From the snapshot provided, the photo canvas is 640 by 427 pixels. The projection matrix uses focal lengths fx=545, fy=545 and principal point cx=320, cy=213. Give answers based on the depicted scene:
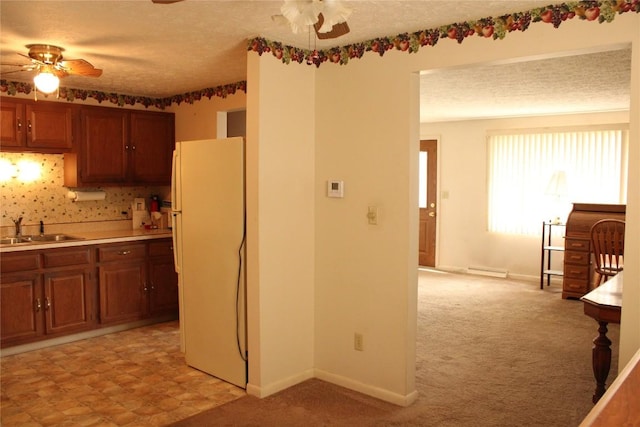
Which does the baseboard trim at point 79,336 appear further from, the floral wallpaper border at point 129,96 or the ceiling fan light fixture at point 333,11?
the ceiling fan light fixture at point 333,11

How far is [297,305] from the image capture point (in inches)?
149

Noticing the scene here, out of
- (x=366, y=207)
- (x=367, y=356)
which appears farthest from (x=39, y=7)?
(x=367, y=356)

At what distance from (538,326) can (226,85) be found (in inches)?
147

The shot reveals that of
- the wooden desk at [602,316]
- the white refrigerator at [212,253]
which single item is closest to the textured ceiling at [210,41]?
the white refrigerator at [212,253]

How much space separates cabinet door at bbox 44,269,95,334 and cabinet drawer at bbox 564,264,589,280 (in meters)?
5.17

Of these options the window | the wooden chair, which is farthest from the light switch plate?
the window

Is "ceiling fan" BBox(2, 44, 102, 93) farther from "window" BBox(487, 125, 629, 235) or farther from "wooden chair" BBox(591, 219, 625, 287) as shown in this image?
"window" BBox(487, 125, 629, 235)

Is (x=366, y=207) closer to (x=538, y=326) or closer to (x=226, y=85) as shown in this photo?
(x=226, y=85)

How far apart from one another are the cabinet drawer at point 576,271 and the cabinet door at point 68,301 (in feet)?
17.0

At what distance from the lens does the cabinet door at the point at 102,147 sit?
5.11 metres

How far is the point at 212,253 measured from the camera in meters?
3.85

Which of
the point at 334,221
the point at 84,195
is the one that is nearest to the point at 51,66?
the point at 84,195

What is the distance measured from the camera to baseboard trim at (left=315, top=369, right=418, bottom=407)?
3436mm

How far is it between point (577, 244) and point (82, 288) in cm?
534
